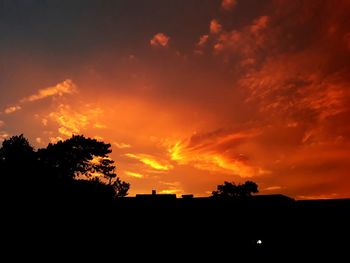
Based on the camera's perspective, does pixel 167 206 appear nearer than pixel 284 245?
No

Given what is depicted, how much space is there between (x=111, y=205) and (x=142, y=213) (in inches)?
81.8

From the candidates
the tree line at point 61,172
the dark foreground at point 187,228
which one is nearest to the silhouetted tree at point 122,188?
the tree line at point 61,172

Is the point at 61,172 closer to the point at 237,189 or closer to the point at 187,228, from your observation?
the point at 187,228

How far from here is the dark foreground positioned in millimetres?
19656

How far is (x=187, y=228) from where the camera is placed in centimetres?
2155

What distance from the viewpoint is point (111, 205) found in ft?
74.2

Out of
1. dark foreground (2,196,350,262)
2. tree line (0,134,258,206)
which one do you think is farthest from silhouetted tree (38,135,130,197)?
dark foreground (2,196,350,262)

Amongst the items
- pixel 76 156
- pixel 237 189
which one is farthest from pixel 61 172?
pixel 237 189

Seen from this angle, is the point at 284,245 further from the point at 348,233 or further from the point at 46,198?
the point at 46,198

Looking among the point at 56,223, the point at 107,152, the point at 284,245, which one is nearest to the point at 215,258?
Answer: the point at 284,245

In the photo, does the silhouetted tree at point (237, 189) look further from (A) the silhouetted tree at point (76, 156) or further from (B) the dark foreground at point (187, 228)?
(B) the dark foreground at point (187, 228)

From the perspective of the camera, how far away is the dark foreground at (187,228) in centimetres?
1966

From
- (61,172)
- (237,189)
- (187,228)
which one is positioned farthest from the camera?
(237,189)

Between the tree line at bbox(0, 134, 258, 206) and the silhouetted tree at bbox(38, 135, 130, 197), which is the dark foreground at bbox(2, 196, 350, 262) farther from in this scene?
the silhouetted tree at bbox(38, 135, 130, 197)
